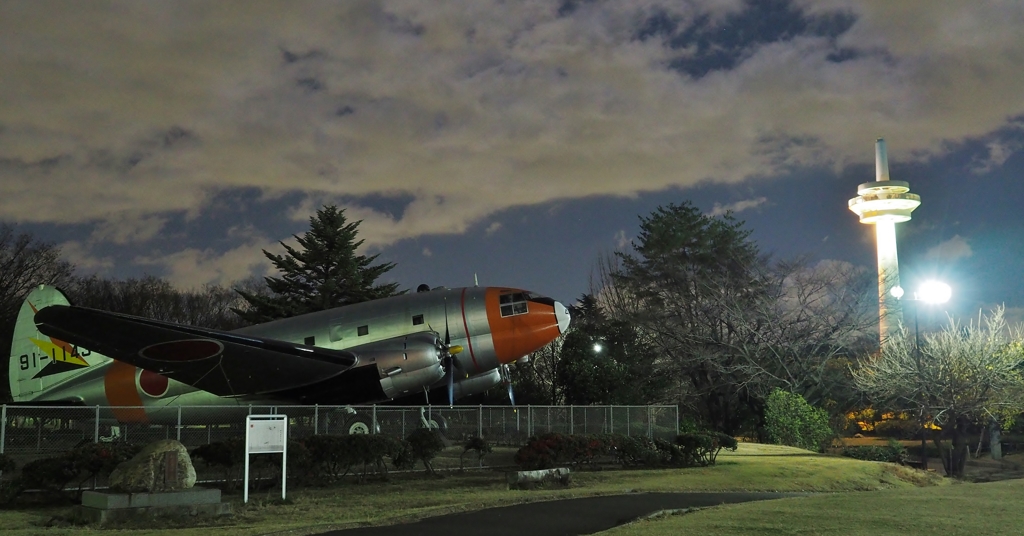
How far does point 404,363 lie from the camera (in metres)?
25.0

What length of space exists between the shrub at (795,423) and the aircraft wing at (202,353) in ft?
70.4

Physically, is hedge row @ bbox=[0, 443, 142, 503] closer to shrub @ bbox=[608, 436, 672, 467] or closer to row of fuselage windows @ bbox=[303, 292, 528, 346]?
row of fuselage windows @ bbox=[303, 292, 528, 346]

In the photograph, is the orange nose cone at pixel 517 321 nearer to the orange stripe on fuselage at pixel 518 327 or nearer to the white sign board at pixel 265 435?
the orange stripe on fuselage at pixel 518 327

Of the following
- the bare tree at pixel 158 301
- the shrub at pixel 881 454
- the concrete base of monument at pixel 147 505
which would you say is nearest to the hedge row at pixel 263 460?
the concrete base of monument at pixel 147 505

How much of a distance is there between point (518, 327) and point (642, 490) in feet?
28.2

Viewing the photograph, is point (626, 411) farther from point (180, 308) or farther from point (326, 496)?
point (180, 308)

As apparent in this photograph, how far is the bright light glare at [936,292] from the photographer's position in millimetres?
31797

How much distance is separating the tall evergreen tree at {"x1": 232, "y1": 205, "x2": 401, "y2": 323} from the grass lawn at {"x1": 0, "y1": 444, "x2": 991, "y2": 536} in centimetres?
3609

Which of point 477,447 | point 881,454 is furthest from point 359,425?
point 881,454

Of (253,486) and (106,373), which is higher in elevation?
(106,373)

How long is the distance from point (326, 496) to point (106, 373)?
13370 mm

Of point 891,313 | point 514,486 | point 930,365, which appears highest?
point 891,313

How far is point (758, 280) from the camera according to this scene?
52.9 metres

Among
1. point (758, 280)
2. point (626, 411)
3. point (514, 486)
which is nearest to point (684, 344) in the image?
point (758, 280)
